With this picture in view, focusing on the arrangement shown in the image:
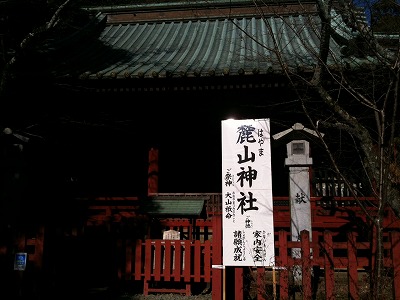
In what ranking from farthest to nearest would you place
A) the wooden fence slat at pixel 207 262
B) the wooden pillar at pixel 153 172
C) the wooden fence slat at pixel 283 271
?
the wooden pillar at pixel 153 172 < the wooden fence slat at pixel 207 262 < the wooden fence slat at pixel 283 271

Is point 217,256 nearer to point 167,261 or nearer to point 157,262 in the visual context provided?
point 167,261

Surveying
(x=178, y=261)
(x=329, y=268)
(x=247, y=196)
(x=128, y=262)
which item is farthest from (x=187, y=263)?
(x=329, y=268)

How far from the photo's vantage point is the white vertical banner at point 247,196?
5.18 m

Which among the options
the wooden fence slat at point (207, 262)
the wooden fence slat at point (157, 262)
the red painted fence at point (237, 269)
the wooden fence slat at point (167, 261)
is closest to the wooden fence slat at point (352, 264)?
the red painted fence at point (237, 269)

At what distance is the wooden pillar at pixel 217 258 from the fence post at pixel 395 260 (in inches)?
84.4

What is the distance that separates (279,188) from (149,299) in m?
4.64

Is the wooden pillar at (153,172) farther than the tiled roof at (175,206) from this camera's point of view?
Yes

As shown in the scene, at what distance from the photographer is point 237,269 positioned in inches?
207

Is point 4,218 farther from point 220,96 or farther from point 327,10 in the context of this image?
point 327,10

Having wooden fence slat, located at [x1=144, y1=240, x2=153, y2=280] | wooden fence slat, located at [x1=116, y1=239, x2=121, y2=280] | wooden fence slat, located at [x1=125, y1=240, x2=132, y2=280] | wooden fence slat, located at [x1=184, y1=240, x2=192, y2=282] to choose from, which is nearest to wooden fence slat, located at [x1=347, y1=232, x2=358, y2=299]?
wooden fence slat, located at [x1=184, y1=240, x2=192, y2=282]

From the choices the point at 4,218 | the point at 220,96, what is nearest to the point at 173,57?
the point at 220,96

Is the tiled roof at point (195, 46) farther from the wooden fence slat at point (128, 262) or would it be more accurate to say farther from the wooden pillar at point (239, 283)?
the wooden pillar at point (239, 283)

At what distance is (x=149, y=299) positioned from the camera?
6.06 meters

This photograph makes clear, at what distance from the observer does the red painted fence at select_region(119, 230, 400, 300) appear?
16.4 feet
